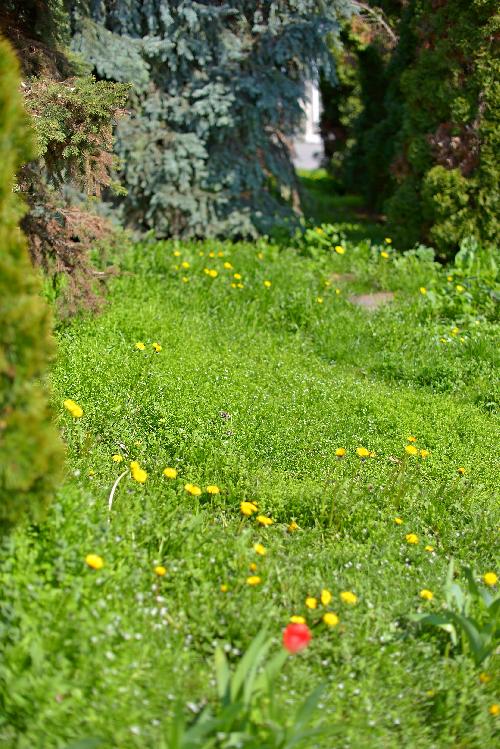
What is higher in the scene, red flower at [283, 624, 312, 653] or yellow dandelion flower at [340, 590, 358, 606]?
red flower at [283, 624, 312, 653]

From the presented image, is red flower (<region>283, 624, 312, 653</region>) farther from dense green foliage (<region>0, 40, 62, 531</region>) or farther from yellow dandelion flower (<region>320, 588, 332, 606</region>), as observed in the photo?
dense green foliage (<region>0, 40, 62, 531</region>)

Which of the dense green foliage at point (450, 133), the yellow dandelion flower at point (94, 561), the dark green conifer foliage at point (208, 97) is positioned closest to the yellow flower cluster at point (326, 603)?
the yellow dandelion flower at point (94, 561)

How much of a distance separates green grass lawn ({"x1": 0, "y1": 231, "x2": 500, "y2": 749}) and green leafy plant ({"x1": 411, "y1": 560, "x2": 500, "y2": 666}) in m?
0.06

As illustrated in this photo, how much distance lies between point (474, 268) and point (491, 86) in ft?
5.24

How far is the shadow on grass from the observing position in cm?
873

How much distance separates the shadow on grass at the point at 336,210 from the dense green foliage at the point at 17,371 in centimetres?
603

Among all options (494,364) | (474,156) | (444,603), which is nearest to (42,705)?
(444,603)

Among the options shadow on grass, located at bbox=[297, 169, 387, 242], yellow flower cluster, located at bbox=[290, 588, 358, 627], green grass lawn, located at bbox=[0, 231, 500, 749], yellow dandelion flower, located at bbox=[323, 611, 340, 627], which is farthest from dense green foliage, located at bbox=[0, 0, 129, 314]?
shadow on grass, located at bbox=[297, 169, 387, 242]

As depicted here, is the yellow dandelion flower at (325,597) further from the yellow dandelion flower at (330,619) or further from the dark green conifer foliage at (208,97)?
the dark green conifer foliage at (208,97)

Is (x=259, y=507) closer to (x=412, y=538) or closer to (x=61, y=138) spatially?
(x=412, y=538)

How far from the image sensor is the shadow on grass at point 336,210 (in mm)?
8727

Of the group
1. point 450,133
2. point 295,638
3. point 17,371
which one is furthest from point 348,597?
point 450,133

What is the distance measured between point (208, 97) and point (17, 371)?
5599mm

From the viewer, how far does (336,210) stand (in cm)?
1150
